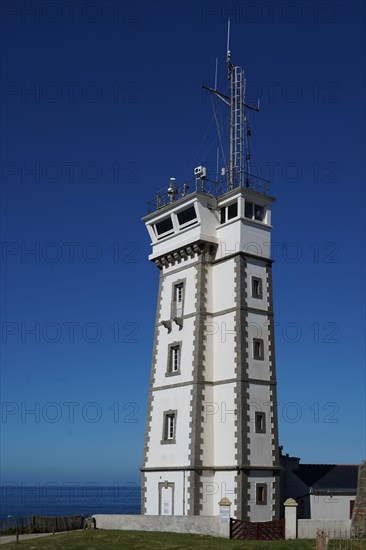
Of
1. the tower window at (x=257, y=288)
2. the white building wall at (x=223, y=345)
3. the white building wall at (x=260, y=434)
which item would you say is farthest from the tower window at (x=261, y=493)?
the tower window at (x=257, y=288)

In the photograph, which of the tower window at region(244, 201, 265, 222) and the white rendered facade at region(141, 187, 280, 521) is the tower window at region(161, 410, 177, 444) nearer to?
the white rendered facade at region(141, 187, 280, 521)

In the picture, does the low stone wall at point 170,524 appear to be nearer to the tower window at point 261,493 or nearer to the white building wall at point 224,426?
the tower window at point 261,493

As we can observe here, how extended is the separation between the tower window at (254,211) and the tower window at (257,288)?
396cm

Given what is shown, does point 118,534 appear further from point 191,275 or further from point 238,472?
point 191,275

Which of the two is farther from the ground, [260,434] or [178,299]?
[178,299]

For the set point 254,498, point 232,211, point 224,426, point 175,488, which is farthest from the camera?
point 232,211

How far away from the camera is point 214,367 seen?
39844 mm

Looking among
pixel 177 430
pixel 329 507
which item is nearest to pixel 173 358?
pixel 177 430

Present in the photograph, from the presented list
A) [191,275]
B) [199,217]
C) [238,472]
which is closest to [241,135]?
[199,217]

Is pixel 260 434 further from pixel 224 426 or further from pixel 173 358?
pixel 173 358

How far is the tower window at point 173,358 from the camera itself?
41.3 metres

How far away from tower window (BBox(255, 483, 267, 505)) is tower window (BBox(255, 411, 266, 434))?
113 inches

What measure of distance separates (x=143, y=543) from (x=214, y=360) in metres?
11.9

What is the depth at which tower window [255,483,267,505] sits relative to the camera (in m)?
36.7
